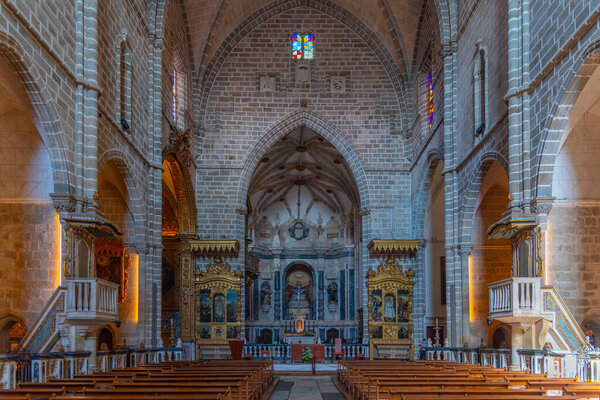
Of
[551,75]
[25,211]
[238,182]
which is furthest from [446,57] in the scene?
[25,211]

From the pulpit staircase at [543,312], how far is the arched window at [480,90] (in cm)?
597

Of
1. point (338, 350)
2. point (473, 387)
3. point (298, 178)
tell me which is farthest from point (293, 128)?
point (473, 387)

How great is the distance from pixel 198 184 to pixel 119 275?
9.78 m

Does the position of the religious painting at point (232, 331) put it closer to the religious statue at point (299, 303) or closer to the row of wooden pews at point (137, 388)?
the religious statue at point (299, 303)

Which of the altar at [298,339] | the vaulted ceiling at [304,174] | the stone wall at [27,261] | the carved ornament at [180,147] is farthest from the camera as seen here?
the vaulted ceiling at [304,174]

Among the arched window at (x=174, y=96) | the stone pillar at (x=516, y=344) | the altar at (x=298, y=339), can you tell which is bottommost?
the altar at (x=298, y=339)

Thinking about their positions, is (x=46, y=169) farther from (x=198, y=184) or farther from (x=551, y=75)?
(x=198, y=184)

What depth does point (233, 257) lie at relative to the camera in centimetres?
2914

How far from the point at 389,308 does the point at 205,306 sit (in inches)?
305

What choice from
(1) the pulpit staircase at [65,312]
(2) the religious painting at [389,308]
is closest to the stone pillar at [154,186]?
(1) the pulpit staircase at [65,312]

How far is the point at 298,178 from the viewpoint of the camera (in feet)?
139

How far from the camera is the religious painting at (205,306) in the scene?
28484 millimetres

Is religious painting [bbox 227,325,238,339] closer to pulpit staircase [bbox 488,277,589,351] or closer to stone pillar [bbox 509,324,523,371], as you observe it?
stone pillar [bbox 509,324,523,371]

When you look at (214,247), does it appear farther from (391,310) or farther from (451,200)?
(451,200)
